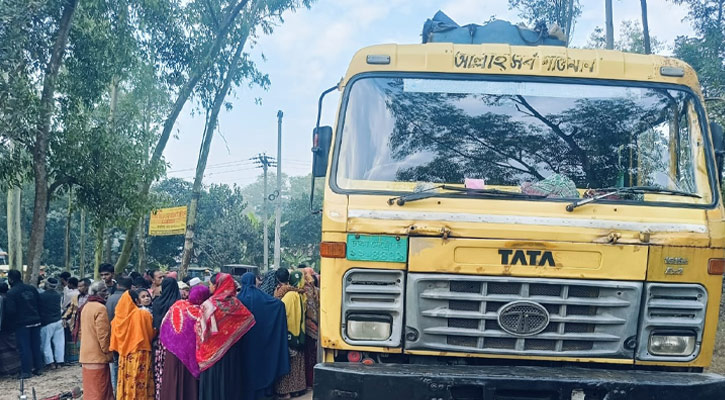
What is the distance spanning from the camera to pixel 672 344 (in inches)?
154

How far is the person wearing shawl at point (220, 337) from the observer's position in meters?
6.22

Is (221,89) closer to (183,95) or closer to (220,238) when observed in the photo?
(183,95)

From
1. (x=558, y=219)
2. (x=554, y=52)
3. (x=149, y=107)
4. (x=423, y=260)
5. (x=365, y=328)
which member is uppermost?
(x=149, y=107)

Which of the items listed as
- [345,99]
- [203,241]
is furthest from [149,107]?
[345,99]

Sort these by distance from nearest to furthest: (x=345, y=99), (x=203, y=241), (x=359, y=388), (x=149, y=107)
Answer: (x=359, y=388) < (x=345, y=99) < (x=149, y=107) < (x=203, y=241)

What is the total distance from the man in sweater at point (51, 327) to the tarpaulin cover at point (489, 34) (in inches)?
305

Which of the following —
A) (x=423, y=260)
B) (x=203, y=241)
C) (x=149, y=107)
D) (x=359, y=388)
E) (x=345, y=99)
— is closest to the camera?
(x=359, y=388)

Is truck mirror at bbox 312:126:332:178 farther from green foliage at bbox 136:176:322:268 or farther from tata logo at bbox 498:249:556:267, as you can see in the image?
green foliage at bbox 136:176:322:268

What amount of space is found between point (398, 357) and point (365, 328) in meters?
0.30

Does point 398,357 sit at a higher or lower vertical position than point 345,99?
lower

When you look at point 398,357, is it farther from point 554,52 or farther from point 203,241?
point 203,241

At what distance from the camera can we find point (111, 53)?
1166 centimetres

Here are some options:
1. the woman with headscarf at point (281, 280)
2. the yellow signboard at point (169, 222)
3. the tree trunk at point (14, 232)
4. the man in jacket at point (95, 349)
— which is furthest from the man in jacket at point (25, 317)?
the yellow signboard at point (169, 222)

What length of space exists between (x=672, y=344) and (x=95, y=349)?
5.83m
